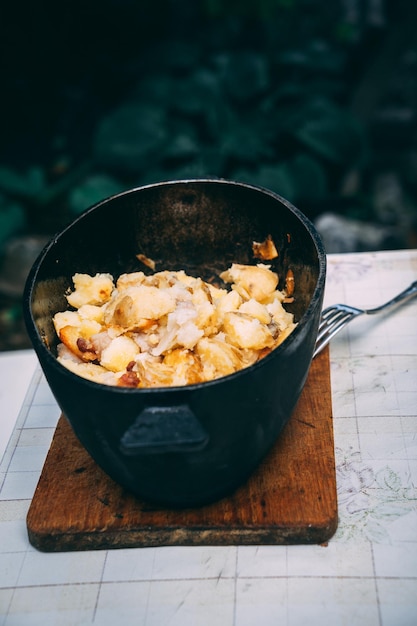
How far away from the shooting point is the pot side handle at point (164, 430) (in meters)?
0.89

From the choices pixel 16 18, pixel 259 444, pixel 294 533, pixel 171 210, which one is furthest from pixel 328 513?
pixel 16 18

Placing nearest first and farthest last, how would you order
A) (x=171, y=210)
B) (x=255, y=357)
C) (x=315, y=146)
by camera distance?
(x=255, y=357) → (x=171, y=210) → (x=315, y=146)

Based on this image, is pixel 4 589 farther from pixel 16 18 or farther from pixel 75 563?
pixel 16 18

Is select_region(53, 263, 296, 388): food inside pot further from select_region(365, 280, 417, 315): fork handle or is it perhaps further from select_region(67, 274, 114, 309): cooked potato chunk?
select_region(365, 280, 417, 315): fork handle

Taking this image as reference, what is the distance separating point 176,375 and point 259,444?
→ 20 cm

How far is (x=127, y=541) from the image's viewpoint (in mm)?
1101

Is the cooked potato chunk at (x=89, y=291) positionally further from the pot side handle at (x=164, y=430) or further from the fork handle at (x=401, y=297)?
the fork handle at (x=401, y=297)

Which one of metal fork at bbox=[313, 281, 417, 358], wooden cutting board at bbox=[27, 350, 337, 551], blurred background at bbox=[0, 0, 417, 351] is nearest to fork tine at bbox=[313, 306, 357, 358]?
metal fork at bbox=[313, 281, 417, 358]

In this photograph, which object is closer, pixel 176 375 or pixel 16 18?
pixel 176 375

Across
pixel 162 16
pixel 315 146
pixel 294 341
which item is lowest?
pixel 315 146

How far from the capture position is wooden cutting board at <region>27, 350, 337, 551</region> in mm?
1074

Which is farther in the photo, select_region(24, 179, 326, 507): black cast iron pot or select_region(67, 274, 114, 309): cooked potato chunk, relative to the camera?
select_region(67, 274, 114, 309): cooked potato chunk

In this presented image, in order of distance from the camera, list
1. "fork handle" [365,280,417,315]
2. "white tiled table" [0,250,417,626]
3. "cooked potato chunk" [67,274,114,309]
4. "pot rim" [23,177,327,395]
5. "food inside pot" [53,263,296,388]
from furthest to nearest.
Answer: "fork handle" [365,280,417,315]
"cooked potato chunk" [67,274,114,309]
"food inside pot" [53,263,296,388]
"white tiled table" [0,250,417,626]
"pot rim" [23,177,327,395]

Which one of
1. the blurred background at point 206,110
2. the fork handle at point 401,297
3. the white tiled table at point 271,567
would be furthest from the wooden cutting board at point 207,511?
the blurred background at point 206,110
